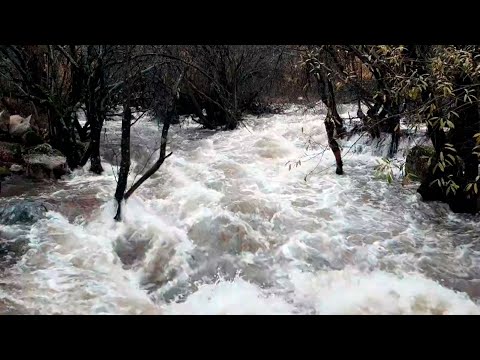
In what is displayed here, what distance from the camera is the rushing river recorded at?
4.79m

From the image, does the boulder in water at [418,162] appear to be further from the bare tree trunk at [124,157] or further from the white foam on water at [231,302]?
the bare tree trunk at [124,157]

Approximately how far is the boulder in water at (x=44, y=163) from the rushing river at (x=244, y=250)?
299 mm

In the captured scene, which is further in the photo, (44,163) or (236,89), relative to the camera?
(236,89)

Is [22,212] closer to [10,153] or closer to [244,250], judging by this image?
[10,153]

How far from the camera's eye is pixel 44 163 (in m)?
8.66

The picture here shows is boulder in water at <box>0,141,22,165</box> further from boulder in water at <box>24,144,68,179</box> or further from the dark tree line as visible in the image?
the dark tree line

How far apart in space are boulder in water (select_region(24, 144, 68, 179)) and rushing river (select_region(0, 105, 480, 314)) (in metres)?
0.30

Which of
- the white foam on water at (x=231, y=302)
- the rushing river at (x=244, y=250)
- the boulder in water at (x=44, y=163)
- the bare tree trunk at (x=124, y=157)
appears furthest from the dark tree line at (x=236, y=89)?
the white foam on water at (x=231, y=302)

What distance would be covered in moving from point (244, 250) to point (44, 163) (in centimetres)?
517

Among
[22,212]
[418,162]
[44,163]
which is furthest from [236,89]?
[22,212]

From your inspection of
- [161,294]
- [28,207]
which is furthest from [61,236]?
[161,294]
